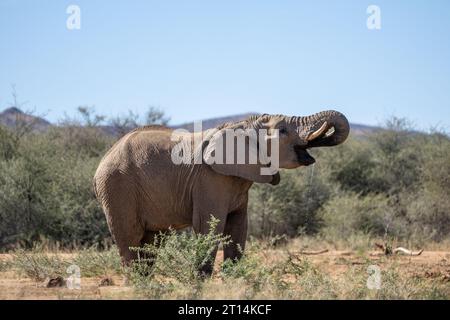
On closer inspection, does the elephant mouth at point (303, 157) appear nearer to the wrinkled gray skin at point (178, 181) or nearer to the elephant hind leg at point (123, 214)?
the wrinkled gray skin at point (178, 181)

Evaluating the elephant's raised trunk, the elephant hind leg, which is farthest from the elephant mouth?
the elephant hind leg

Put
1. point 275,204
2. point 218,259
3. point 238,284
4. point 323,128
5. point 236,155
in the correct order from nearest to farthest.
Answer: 1. point 238,284
2. point 323,128
3. point 236,155
4. point 218,259
5. point 275,204

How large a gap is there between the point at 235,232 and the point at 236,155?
1.11m

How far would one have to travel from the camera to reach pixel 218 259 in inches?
534

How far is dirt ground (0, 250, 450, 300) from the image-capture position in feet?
26.7

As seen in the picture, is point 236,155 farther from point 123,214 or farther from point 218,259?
point 218,259

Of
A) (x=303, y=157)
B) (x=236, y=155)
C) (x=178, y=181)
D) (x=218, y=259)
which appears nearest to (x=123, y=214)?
(x=178, y=181)

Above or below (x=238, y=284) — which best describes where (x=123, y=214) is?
above

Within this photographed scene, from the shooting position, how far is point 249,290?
7.72 metres

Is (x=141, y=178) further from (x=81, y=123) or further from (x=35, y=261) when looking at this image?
(x=81, y=123)

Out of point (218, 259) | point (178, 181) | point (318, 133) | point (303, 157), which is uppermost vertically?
point (318, 133)

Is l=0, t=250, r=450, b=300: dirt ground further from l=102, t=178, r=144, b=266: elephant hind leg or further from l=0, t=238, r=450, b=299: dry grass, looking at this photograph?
l=102, t=178, r=144, b=266: elephant hind leg

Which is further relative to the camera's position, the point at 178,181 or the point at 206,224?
the point at 178,181
